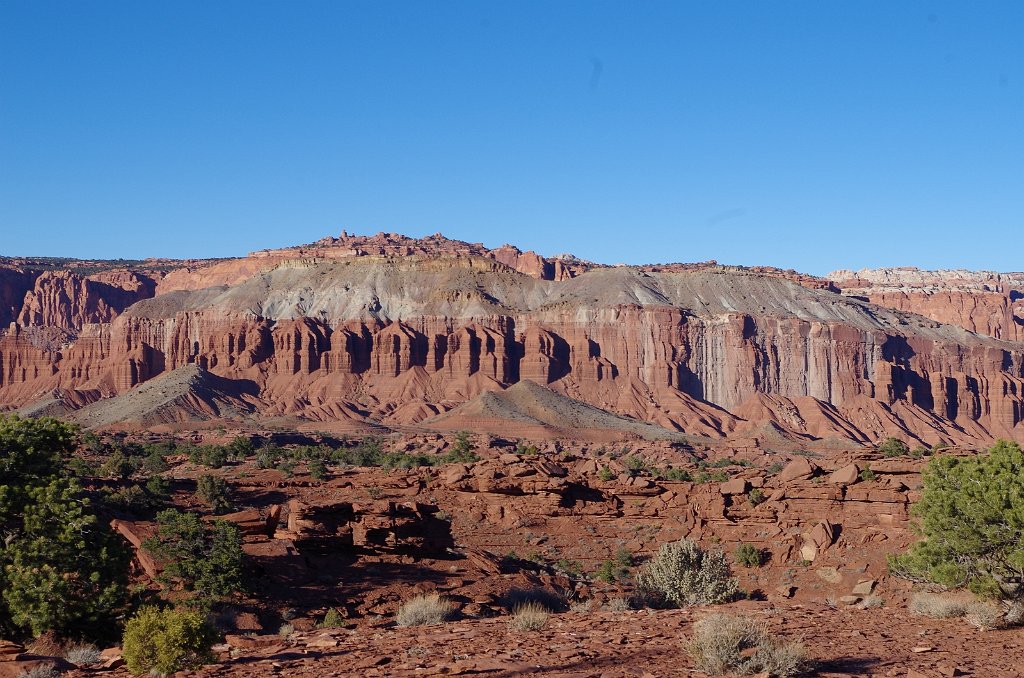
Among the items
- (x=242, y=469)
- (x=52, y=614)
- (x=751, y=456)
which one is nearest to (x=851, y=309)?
(x=751, y=456)

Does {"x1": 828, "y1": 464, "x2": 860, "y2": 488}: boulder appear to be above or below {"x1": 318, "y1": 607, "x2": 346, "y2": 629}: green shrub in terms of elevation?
above

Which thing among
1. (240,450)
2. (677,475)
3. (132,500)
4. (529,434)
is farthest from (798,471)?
(529,434)

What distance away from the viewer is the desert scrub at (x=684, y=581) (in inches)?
921

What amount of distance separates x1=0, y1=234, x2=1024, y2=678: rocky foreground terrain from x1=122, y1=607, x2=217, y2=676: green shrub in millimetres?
384

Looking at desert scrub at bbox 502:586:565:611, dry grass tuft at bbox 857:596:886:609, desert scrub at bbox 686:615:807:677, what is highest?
desert scrub at bbox 686:615:807:677

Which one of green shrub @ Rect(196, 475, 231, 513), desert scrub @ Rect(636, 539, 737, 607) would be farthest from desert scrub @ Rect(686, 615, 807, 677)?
green shrub @ Rect(196, 475, 231, 513)

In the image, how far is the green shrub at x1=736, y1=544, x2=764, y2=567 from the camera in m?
30.3

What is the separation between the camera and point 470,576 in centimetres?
2658

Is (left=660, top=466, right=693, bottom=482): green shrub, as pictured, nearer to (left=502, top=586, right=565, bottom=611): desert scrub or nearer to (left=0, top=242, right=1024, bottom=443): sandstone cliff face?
(left=502, top=586, right=565, bottom=611): desert scrub

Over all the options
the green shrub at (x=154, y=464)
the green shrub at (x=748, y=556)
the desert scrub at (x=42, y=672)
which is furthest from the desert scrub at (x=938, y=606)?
the green shrub at (x=154, y=464)

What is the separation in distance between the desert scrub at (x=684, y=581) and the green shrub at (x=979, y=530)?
3.71m

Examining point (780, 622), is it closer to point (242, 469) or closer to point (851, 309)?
point (242, 469)

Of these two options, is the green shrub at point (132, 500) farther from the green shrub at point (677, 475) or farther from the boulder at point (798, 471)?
the green shrub at point (677, 475)

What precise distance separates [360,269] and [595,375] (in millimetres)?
38942
